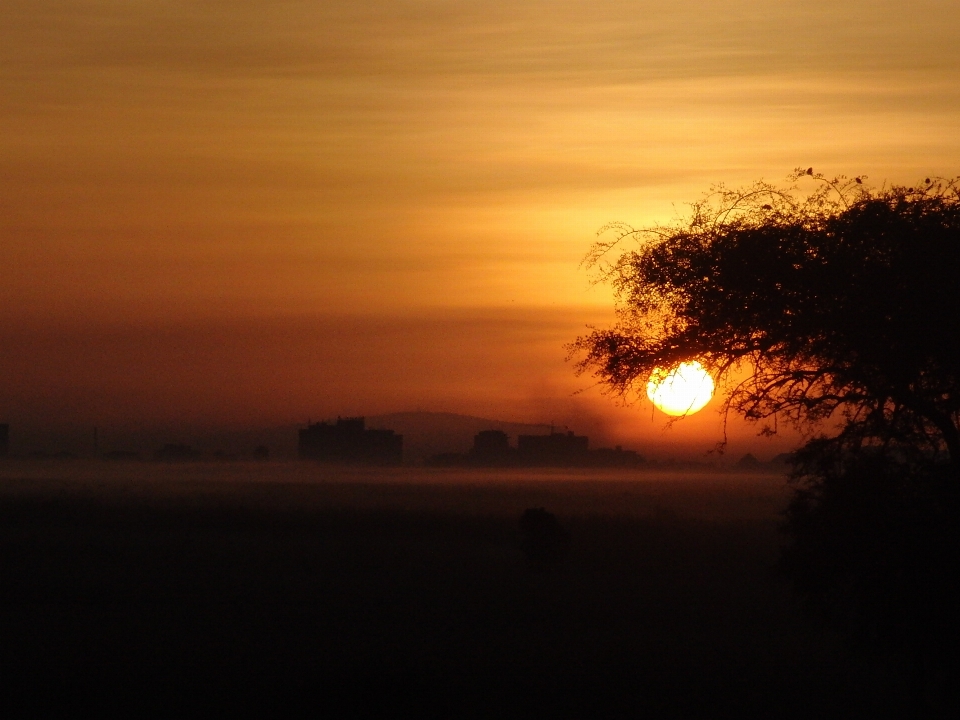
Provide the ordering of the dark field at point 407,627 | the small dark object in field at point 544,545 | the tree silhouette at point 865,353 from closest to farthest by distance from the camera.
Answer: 1. the tree silhouette at point 865,353
2. the dark field at point 407,627
3. the small dark object in field at point 544,545

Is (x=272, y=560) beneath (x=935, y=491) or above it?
beneath

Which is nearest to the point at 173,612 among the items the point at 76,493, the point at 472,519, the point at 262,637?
the point at 262,637

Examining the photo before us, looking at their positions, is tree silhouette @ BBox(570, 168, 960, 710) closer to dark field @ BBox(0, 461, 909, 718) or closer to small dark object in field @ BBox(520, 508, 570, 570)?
dark field @ BBox(0, 461, 909, 718)

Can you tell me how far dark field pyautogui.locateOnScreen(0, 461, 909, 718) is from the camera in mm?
27203

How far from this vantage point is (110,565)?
6347 cm

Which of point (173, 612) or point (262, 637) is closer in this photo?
point (262, 637)

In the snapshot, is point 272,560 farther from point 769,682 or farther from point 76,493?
point 76,493

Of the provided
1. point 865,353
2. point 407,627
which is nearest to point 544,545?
point 407,627

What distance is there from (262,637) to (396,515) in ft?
269

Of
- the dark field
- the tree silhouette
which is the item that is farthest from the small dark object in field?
the tree silhouette

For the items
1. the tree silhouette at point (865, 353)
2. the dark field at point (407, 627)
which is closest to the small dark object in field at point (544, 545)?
the dark field at point (407, 627)

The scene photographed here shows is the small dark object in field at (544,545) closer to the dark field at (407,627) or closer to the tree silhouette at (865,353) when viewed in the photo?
the dark field at (407,627)

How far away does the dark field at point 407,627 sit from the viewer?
2720 centimetres

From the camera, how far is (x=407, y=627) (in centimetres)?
4169
